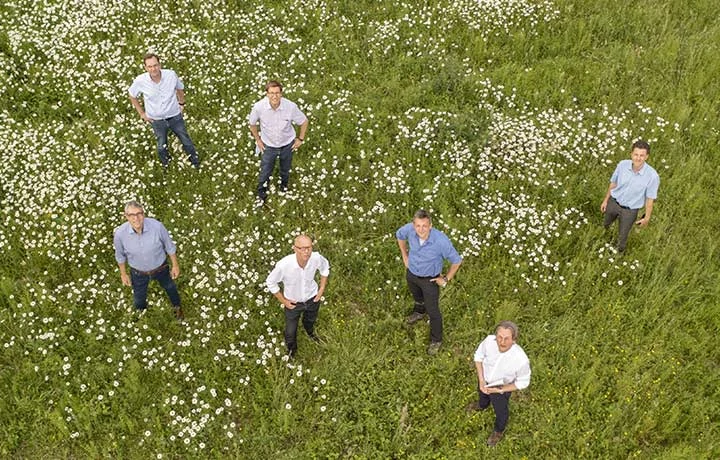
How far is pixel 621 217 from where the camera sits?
373 inches

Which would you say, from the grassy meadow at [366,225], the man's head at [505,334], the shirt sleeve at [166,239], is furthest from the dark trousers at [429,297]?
the shirt sleeve at [166,239]

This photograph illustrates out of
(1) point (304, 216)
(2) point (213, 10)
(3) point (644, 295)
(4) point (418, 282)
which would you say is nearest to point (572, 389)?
(3) point (644, 295)

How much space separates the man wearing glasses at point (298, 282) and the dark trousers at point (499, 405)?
2.74 metres

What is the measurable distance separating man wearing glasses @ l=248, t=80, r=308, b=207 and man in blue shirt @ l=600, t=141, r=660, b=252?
555 centimetres

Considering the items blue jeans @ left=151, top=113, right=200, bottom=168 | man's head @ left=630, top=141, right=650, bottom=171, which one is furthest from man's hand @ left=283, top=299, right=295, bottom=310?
man's head @ left=630, top=141, right=650, bottom=171

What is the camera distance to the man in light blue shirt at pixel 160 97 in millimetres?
10555

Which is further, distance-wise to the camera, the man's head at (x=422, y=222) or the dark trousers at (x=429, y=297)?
the dark trousers at (x=429, y=297)

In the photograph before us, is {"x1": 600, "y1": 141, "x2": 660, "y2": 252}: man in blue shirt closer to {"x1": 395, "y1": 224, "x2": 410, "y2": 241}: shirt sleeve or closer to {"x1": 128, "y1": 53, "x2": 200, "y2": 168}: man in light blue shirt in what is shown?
{"x1": 395, "y1": 224, "x2": 410, "y2": 241}: shirt sleeve

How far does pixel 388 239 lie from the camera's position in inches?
408

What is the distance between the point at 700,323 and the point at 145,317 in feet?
30.0

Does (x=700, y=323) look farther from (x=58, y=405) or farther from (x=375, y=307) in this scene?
(x=58, y=405)

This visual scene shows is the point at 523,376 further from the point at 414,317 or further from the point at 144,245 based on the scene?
the point at 144,245

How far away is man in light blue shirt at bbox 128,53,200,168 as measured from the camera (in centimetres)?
1055

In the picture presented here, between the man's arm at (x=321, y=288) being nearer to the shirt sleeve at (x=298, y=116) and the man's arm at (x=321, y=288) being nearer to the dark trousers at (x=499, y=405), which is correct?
the dark trousers at (x=499, y=405)
